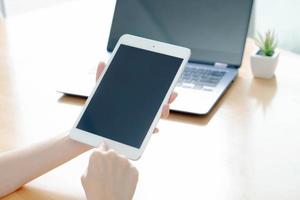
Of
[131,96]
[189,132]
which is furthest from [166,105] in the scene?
[189,132]

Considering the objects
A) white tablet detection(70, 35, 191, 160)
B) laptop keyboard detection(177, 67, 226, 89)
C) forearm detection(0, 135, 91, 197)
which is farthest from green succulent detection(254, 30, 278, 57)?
forearm detection(0, 135, 91, 197)

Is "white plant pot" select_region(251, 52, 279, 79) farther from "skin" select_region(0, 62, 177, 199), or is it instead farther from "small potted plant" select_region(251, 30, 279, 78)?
"skin" select_region(0, 62, 177, 199)

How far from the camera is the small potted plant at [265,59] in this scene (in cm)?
109

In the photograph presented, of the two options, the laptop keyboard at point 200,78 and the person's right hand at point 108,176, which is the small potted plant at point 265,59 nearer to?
the laptop keyboard at point 200,78

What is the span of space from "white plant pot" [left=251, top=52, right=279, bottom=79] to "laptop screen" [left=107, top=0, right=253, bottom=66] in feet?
0.12

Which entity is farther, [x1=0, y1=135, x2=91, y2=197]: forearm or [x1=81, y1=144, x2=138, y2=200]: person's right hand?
[x1=0, y1=135, x2=91, y2=197]: forearm

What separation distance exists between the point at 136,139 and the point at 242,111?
34cm

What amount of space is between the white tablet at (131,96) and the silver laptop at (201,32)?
9.8 inches

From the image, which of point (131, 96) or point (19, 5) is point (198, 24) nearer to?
point (131, 96)

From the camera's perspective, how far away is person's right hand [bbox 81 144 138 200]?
2.06 feet

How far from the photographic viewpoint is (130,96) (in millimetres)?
755

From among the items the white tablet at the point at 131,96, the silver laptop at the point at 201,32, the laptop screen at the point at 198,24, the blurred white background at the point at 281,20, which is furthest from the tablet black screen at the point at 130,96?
the blurred white background at the point at 281,20

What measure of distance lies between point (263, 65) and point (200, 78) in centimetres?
16

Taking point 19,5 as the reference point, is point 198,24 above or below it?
above
